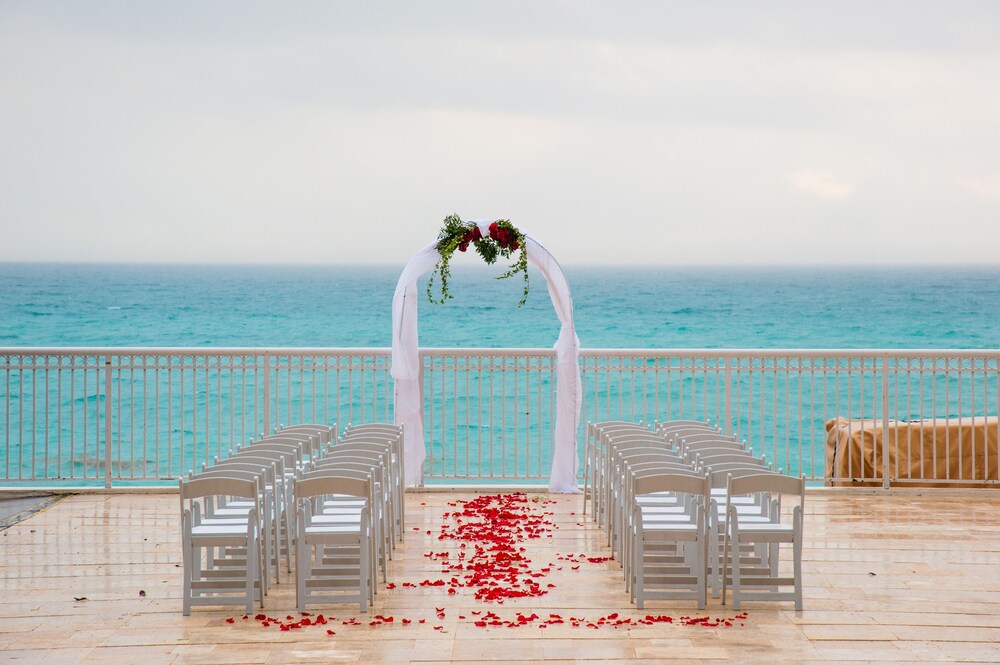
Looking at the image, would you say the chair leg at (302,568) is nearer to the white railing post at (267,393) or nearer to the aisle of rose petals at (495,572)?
the aisle of rose petals at (495,572)

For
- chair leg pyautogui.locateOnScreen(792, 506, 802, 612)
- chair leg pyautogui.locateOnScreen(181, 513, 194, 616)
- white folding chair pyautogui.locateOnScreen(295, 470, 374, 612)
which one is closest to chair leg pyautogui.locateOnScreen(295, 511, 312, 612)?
white folding chair pyautogui.locateOnScreen(295, 470, 374, 612)

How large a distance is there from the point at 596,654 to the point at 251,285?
5687cm

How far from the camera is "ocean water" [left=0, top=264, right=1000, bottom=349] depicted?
51.7m

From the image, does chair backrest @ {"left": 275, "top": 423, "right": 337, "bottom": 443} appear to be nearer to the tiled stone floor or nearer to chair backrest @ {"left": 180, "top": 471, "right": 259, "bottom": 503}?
the tiled stone floor

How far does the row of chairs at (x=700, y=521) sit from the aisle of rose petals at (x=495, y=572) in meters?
0.33

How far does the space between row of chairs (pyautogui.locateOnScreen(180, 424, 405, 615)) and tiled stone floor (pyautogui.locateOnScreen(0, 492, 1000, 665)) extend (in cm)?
19

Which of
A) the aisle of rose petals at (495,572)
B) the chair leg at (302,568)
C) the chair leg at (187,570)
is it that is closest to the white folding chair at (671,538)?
the aisle of rose petals at (495,572)

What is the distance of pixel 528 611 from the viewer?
6461mm

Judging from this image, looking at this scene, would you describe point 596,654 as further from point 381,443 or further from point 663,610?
point 381,443

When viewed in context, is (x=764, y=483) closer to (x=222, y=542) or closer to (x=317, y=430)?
(x=222, y=542)

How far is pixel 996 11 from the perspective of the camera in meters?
28.0

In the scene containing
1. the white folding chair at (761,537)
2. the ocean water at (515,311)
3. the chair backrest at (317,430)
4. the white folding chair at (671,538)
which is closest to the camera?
the white folding chair at (761,537)

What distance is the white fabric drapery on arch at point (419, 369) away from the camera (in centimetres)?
989

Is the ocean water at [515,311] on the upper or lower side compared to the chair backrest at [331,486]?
upper
